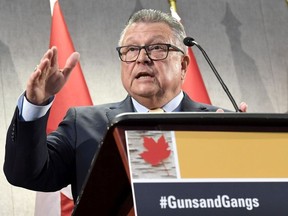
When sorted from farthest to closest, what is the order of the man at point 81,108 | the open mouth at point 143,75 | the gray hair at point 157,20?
1. the gray hair at point 157,20
2. the open mouth at point 143,75
3. the man at point 81,108

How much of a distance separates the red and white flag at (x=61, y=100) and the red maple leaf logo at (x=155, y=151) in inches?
101

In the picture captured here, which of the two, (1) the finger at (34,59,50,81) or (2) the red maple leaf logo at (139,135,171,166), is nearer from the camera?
(2) the red maple leaf logo at (139,135,171,166)

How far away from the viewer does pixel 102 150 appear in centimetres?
107

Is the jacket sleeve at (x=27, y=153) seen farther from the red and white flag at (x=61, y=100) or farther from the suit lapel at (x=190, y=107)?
the red and white flag at (x=61, y=100)

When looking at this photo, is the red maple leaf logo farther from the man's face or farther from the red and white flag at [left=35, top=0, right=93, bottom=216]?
the red and white flag at [left=35, top=0, right=93, bottom=216]

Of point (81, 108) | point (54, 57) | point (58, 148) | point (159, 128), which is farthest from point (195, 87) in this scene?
point (159, 128)

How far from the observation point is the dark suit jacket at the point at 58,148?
5.53 ft

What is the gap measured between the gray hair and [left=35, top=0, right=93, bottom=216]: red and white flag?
132cm

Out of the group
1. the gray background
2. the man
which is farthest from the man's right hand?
the gray background

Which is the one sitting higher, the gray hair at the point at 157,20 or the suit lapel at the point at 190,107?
the gray hair at the point at 157,20

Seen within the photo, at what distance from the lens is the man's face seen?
225cm

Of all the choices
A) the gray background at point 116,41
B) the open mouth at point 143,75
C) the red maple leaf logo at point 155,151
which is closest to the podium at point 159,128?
the red maple leaf logo at point 155,151

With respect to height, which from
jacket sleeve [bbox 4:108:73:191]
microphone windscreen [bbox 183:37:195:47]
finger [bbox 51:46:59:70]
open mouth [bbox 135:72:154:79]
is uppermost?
finger [bbox 51:46:59:70]

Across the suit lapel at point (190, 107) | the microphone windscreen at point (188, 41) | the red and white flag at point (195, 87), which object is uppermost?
the microphone windscreen at point (188, 41)
